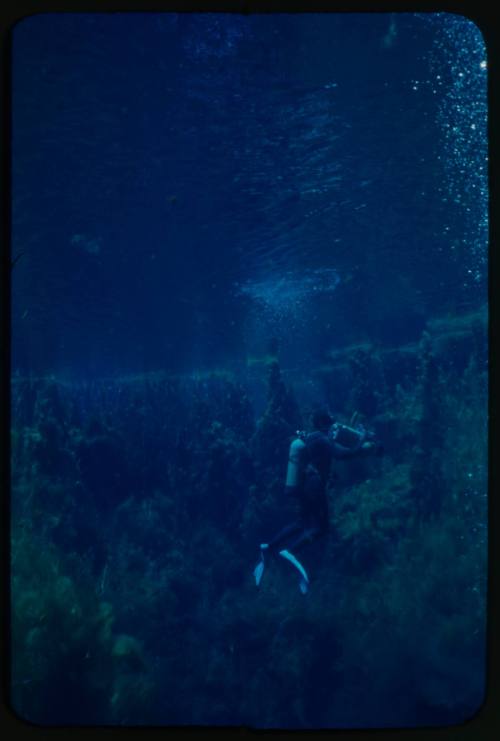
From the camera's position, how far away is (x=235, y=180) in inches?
470

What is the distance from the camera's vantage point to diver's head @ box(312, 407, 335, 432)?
753 centimetres

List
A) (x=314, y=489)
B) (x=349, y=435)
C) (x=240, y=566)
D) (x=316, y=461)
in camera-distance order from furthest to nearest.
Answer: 1. (x=240, y=566)
2. (x=314, y=489)
3. (x=316, y=461)
4. (x=349, y=435)

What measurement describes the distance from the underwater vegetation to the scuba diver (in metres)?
0.83

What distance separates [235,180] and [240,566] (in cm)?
831

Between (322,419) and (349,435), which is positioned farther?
(322,419)

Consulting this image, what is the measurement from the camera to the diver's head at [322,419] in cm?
753

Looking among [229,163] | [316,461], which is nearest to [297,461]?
[316,461]

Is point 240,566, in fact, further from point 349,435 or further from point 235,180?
point 235,180

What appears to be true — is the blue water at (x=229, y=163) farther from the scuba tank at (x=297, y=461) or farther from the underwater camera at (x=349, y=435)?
the scuba tank at (x=297, y=461)

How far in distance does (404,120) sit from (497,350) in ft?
31.2

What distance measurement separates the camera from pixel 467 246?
61.0ft

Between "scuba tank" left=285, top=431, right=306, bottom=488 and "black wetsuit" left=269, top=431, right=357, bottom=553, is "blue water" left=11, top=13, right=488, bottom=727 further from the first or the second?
"scuba tank" left=285, top=431, right=306, bottom=488

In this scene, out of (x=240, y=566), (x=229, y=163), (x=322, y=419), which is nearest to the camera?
(x=322, y=419)

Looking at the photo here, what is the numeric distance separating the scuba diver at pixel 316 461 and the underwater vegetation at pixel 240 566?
83 centimetres
